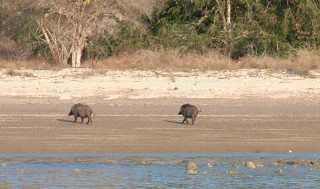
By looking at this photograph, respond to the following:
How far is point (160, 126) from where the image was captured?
1553 centimetres

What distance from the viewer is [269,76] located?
2223 centimetres

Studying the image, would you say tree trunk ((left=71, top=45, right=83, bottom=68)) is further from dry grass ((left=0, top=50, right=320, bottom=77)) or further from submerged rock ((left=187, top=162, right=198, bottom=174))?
submerged rock ((left=187, top=162, right=198, bottom=174))

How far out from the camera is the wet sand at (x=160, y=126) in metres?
13.7

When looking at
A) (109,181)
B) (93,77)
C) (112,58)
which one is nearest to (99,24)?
(112,58)

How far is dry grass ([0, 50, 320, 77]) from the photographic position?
23922 millimetres

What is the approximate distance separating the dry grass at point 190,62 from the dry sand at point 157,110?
1120 millimetres

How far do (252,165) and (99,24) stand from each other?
15868 millimetres

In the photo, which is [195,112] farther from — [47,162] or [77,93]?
[77,93]

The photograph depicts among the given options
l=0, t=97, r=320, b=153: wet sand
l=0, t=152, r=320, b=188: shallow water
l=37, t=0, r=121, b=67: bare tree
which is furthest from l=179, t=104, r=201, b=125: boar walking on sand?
l=37, t=0, r=121, b=67: bare tree

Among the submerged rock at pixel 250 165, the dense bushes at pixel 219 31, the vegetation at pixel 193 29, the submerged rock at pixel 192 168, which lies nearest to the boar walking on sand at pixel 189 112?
the submerged rock at pixel 250 165

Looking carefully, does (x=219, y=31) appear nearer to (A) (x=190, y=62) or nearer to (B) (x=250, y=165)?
(A) (x=190, y=62)

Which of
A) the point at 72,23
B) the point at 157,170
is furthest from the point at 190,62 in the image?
the point at 157,170

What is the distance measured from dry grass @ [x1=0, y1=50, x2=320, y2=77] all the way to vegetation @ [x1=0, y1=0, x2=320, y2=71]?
0.77 m

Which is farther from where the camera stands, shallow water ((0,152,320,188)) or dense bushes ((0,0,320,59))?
dense bushes ((0,0,320,59))
